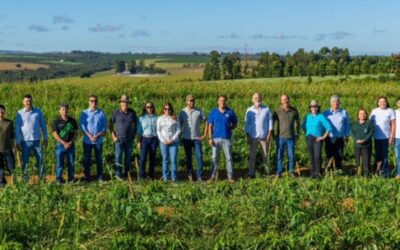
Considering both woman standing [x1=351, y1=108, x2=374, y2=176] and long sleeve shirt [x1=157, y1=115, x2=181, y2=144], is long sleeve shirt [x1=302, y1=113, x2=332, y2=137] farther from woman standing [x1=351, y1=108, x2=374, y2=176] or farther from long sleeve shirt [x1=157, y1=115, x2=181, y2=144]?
A: long sleeve shirt [x1=157, y1=115, x2=181, y2=144]

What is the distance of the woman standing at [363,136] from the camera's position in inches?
448

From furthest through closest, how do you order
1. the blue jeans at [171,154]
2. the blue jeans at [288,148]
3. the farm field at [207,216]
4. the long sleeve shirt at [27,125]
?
the blue jeans at [288,148], the blue jeans at [171,154], the long sleeve shirt at [27,125], the farm field at [207,216]

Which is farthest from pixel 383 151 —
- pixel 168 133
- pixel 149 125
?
pixel 149 125

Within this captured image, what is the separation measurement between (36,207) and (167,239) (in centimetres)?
199

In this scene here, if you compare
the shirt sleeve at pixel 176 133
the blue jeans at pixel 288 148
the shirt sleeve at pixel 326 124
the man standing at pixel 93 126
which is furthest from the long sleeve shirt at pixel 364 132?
the man standing at pixel 93 126

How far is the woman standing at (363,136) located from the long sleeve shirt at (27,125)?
20.7ft

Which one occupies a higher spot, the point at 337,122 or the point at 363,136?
the point at 337,122

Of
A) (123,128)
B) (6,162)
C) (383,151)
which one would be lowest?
(6,162)

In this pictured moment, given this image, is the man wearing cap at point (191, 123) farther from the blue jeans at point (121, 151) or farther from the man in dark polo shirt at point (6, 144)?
the man in dark polo shirt at point (6, 144)

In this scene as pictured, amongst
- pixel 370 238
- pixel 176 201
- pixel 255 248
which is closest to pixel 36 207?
pixel 176 201

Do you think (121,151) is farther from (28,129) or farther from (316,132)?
(316,132)

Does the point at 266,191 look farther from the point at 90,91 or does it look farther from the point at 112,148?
the point at 90,91

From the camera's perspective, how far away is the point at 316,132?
11.5 meters

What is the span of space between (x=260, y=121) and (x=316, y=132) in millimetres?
1167
